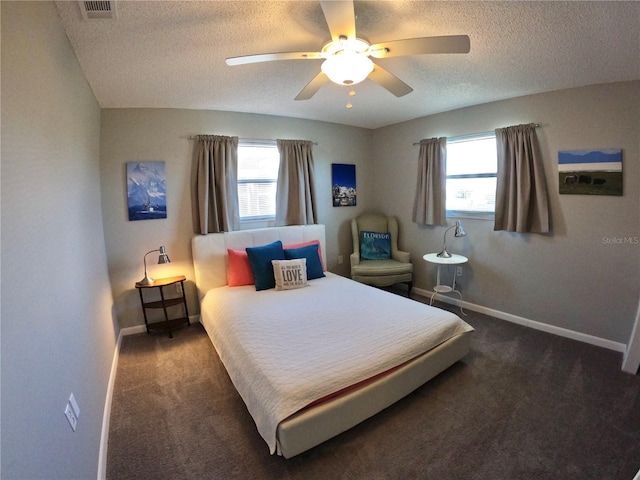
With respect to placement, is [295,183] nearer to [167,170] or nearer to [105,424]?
[167,170]

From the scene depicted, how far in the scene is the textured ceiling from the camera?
164 cm

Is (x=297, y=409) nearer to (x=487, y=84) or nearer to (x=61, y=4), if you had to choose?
(x=61, y=4)

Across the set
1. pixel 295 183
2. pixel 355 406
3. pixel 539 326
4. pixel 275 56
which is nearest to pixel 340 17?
pixel 275 56

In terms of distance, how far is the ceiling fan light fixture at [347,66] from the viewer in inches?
64.6

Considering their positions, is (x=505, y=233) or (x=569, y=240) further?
(x=505, y=233)

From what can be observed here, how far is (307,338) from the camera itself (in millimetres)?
2162

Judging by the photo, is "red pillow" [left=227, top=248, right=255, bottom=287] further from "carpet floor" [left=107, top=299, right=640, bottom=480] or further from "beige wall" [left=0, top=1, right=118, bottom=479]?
"beige wall" [left=0, top=1, right=118, bottom=479]

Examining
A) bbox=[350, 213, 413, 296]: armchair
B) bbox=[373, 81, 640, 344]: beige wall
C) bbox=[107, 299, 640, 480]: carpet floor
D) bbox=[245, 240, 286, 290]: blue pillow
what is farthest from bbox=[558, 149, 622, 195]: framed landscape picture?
bbox=[245, 240, 286, 290]: blue pillow

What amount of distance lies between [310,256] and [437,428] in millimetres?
2152

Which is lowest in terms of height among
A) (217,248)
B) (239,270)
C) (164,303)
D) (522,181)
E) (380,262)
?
(164,303)

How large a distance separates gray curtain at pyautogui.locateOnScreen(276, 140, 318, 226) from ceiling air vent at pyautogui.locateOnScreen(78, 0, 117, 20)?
2.35 m

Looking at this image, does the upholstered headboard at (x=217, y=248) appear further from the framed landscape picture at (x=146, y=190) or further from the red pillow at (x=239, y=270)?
the framed landscape picture at (x=146, y=190)

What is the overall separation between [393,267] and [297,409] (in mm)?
2711

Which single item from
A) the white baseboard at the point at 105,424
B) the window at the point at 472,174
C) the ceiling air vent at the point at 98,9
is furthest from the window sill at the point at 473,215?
the white baseboard at the point at 105,424
